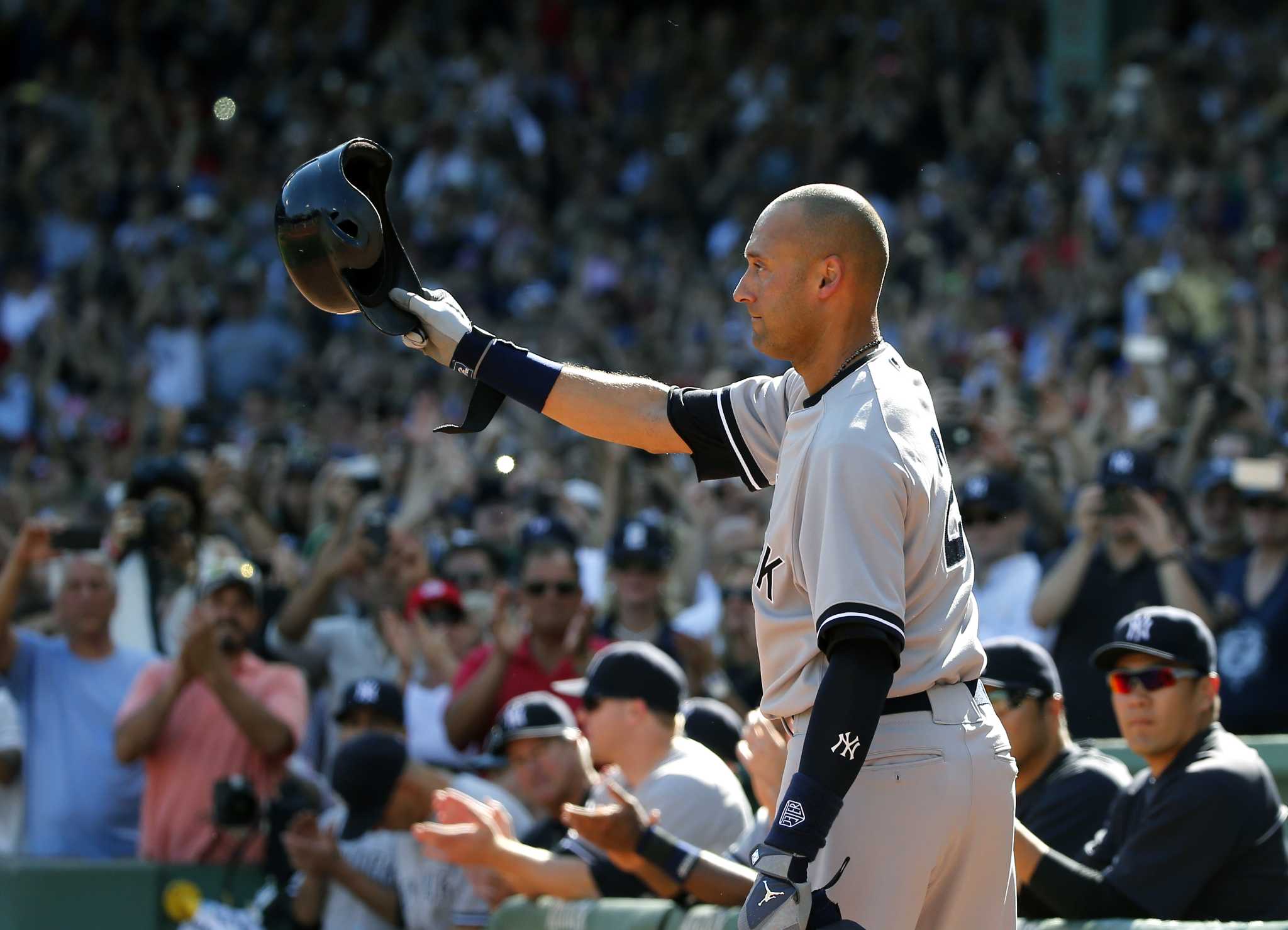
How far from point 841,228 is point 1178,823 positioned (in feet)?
6.17

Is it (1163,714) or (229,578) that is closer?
(1163,714)

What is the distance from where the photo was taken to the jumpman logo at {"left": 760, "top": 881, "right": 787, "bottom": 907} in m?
2.92

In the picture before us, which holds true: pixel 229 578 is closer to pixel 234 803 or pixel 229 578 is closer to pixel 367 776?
pixel 234 803

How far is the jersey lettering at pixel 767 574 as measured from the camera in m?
3.35

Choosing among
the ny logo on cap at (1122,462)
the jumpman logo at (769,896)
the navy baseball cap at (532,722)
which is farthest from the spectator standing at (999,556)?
the jumpman logo at (769,896)

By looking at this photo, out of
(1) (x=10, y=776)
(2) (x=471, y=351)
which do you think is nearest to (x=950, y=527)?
(2) (x=471, y=351)

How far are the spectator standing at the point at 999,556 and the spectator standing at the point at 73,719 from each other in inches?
131


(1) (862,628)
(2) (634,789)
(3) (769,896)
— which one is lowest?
(2) (634,789)

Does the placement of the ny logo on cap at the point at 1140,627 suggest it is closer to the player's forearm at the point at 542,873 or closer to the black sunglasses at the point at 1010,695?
the black sunglasses at the point at 1010,695

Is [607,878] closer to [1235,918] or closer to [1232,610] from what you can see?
[1235,918]

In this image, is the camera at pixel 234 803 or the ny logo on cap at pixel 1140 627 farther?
the camera at pixel 234 803

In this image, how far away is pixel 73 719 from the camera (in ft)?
24.1

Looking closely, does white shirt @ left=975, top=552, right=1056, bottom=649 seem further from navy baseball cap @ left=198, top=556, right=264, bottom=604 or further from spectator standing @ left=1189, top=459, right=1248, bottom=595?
navy baseball cap @ left=198, top=556, right=264, bottom=604

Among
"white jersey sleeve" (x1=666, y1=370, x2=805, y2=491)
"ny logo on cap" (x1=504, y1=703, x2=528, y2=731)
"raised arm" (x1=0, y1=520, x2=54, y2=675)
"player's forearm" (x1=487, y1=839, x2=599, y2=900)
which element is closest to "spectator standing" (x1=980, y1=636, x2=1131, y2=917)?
"player's forearm" (x1=487, y1=839, x2=599, y2=900)
